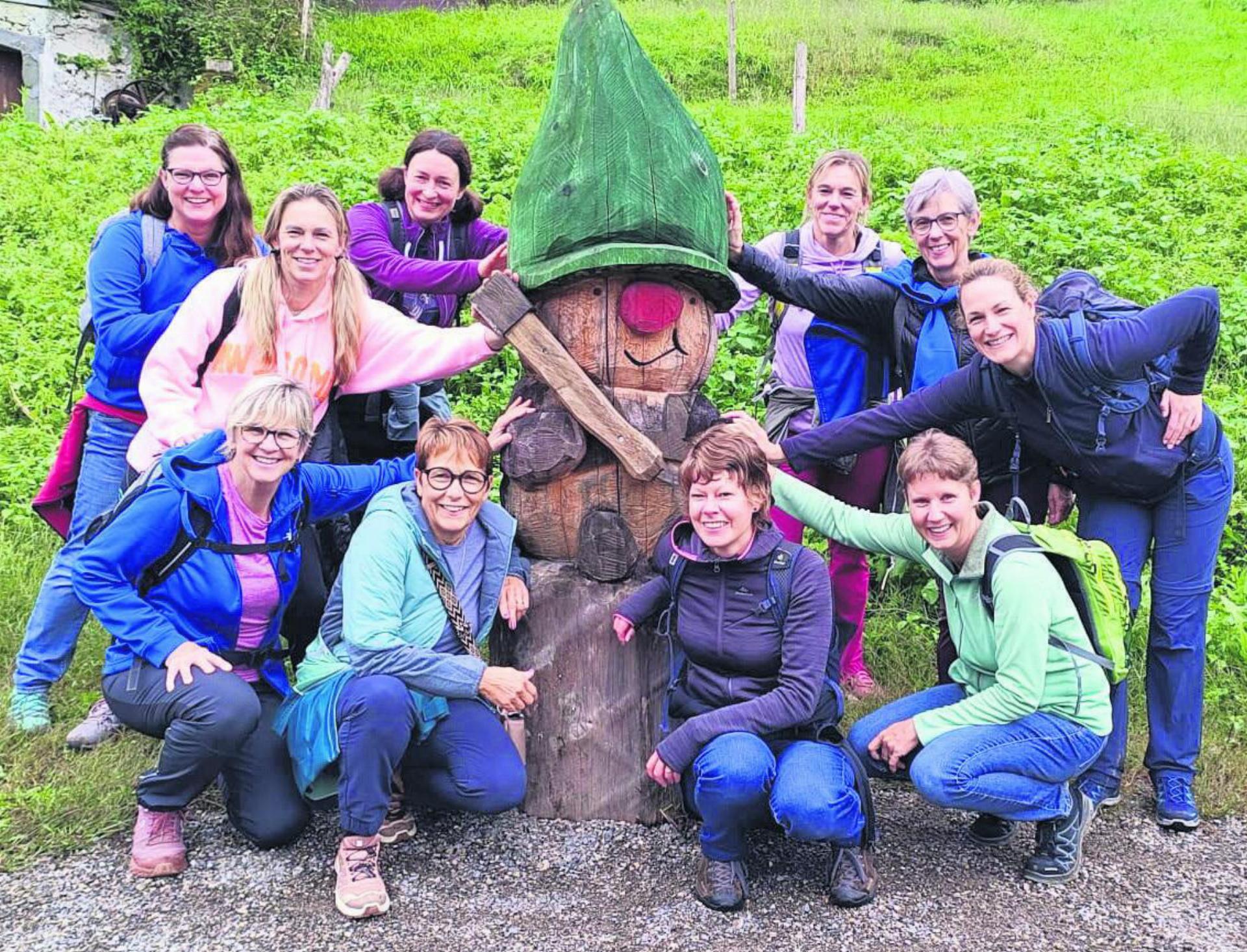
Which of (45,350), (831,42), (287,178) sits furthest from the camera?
(831,42)

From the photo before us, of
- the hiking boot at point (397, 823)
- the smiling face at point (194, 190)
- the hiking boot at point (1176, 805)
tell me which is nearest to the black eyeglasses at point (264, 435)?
the smiling face at point (194, 190)

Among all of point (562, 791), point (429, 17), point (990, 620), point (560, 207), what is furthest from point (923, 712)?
point (429, 17)

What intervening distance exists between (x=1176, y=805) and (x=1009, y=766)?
2.48 ft

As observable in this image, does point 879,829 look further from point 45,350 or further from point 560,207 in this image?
point 45,350

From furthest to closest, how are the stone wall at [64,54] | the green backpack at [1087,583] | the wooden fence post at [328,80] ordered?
the stone wall at [64,54] < the wooden fence post at [328,80] < the green backpack at [1087,583]

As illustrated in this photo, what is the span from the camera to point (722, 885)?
9.74 feet

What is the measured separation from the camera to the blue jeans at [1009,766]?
2.98m

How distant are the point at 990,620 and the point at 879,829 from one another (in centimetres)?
75

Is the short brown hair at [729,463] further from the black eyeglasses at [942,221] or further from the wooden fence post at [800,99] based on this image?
the wooden fence post at [800,99]

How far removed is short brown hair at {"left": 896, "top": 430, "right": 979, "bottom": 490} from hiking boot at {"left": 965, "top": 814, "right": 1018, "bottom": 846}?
1.02 metres

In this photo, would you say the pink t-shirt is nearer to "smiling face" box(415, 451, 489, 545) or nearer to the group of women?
the group of women

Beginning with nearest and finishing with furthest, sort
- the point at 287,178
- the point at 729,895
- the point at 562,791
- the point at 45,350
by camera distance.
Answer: the point at 729,895 < the point at 562,791 < the point at 45,350 < the point at 287,178

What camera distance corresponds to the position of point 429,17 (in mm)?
20297

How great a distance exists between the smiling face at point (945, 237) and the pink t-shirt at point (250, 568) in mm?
2066
